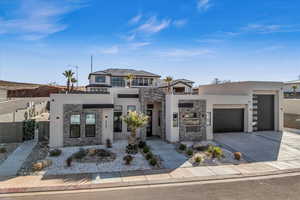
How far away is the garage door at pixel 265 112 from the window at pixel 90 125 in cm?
1550

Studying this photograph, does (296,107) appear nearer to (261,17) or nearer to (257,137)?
(257,137)

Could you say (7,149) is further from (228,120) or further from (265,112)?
(265,112)

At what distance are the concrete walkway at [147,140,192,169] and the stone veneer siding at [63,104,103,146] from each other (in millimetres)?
4033

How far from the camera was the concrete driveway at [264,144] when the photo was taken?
1196 cm

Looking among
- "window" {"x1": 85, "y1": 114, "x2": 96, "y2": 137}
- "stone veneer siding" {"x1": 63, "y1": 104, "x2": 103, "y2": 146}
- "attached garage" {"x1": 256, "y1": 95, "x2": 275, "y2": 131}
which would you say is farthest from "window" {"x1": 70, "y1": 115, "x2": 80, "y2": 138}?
"attached garage" {"x1": 256, "y1": 95, "x2": 275, "y2": 131}

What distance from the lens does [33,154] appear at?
11773 mm

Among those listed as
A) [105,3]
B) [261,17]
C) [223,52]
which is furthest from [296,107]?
[105,3]

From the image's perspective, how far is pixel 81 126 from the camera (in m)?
13.7

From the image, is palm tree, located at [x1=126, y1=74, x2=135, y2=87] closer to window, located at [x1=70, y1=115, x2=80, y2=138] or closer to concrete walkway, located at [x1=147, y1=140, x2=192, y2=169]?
concrete walkway, located at [x1=147, y1=140, x2=192, y2=169]

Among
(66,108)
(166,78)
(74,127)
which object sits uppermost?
(166,78)

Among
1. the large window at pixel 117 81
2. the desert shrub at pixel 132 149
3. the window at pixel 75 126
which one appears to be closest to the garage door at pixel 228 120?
the desert shrub at pixel 132 149

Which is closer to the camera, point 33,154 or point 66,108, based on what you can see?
point 33,154

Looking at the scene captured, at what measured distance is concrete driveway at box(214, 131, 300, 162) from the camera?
1196 centimetres

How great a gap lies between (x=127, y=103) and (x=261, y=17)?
38.1ft
